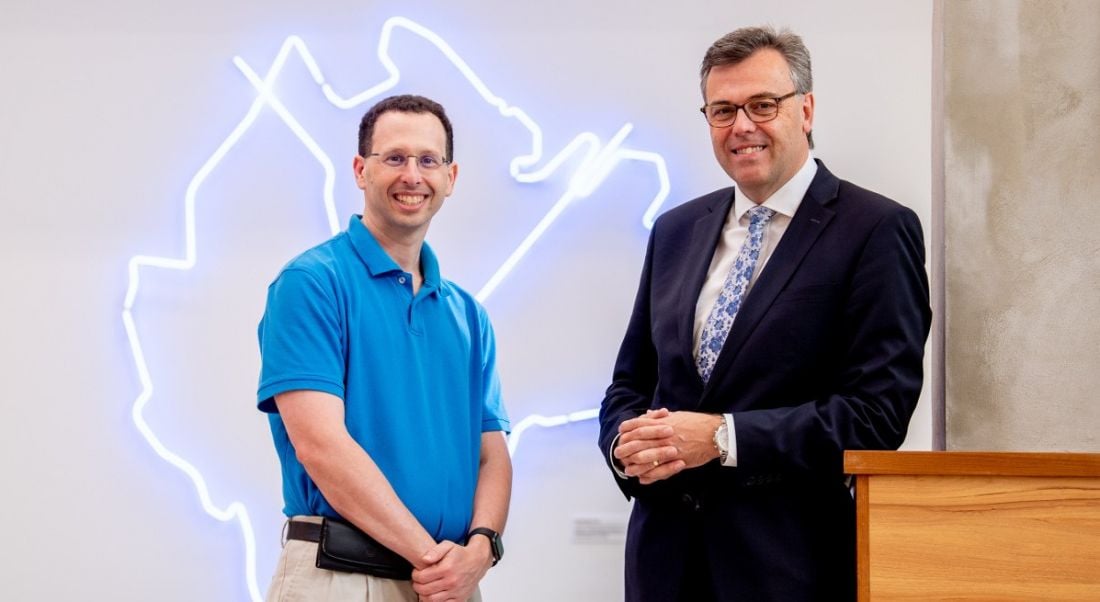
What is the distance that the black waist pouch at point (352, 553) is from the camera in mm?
2040

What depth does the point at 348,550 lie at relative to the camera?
205 cm

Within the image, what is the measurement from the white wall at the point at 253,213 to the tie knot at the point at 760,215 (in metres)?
0.85

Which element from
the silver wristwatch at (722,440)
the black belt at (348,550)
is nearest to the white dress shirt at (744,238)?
the silver wristwatch at (722,440)

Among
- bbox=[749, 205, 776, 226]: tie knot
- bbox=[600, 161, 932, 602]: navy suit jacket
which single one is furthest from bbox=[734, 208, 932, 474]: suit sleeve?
bbox=[749, 205, 776, 226]: tie knot

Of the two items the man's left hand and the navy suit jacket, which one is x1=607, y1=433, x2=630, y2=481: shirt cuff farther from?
the man's left hand

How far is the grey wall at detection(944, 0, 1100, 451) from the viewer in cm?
221

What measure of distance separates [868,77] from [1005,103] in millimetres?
742

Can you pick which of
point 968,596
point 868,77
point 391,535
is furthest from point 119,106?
point 968,596

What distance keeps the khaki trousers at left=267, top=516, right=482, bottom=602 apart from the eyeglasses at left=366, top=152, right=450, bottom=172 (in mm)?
701

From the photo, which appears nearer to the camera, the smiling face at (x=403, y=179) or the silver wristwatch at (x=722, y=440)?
the silver wristwatch at (x=722, y=440)

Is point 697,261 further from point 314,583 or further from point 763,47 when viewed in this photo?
point 314,583

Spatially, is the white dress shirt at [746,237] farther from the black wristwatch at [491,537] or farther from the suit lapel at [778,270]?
the black wristwatch at [491,537]

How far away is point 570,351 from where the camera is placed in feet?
10.00

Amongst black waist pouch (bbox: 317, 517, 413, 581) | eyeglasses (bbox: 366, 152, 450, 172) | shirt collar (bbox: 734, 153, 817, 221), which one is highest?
eyeglasses (bbox: 366, 152, 450, 172)
